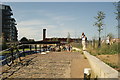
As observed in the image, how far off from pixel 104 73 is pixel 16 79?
14.6 ft

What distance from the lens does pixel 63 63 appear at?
10711 mm

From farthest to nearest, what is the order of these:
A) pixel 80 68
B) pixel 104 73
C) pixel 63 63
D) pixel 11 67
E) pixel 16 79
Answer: pixel 63 63 < pixel 11 67 < pixel 80 68 < pixel 16 79 < pixel 104 73

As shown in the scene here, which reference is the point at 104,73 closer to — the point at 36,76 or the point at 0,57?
the point at 36,76

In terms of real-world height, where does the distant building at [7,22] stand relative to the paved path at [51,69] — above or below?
above

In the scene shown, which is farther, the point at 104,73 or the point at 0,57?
the point at 0,57

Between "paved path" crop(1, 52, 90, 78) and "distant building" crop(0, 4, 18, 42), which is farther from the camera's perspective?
"distant building" crop(0, 4, 18, 42)

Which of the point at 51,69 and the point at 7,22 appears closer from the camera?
the point at 51,69

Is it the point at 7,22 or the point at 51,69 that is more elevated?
the point at 7,22

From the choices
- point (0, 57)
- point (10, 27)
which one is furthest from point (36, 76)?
point (10, 27)

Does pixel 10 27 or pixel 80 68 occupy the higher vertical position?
pixel 10 27

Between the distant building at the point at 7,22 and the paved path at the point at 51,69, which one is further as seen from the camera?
the distant building at the point at 7,22

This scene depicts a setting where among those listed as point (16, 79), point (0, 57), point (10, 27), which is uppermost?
point (10, 27)

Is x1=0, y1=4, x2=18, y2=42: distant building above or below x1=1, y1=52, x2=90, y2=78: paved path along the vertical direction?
above

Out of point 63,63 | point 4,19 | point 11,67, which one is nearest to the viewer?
point 11,67
